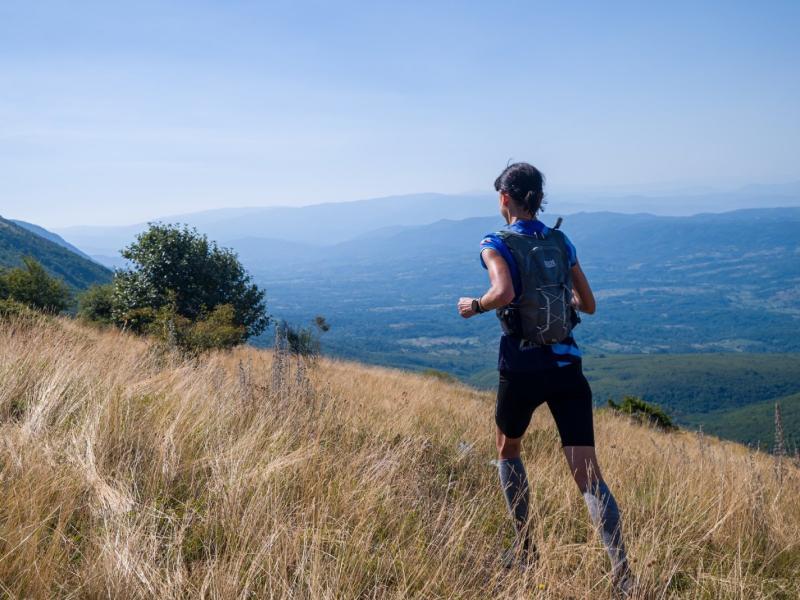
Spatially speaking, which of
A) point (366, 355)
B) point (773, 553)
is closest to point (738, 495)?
point (773, 553)

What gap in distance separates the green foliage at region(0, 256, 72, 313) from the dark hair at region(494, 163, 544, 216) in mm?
17711

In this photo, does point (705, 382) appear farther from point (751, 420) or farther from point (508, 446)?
point (508, 446)

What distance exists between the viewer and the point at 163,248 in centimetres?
2223

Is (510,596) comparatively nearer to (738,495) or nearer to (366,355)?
(738,495)

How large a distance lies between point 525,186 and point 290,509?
2017 mm

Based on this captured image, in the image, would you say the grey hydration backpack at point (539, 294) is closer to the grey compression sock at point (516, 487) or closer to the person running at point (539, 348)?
the person running at point (539, 348)

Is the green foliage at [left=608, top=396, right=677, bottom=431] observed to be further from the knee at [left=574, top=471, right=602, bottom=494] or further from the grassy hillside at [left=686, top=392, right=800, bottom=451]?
the grassy hillside at [left=686, top=392, right=800, bottom=451]

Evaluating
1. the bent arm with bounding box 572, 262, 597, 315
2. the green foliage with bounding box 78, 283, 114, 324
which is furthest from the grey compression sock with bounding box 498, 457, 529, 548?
the green foliage with bounding box 78, 283, 114, 324

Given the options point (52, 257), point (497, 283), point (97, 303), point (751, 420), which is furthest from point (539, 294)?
point (52, 257)

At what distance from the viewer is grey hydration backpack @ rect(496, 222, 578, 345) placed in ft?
9.08

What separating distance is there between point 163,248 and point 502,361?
2184cm

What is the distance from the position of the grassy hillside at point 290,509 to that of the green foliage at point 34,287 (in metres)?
15.9

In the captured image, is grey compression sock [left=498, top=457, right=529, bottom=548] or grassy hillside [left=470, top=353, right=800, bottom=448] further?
grassy hillside [left=470, top=353, right=800, bottom=448]

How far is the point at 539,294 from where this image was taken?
110 inches
